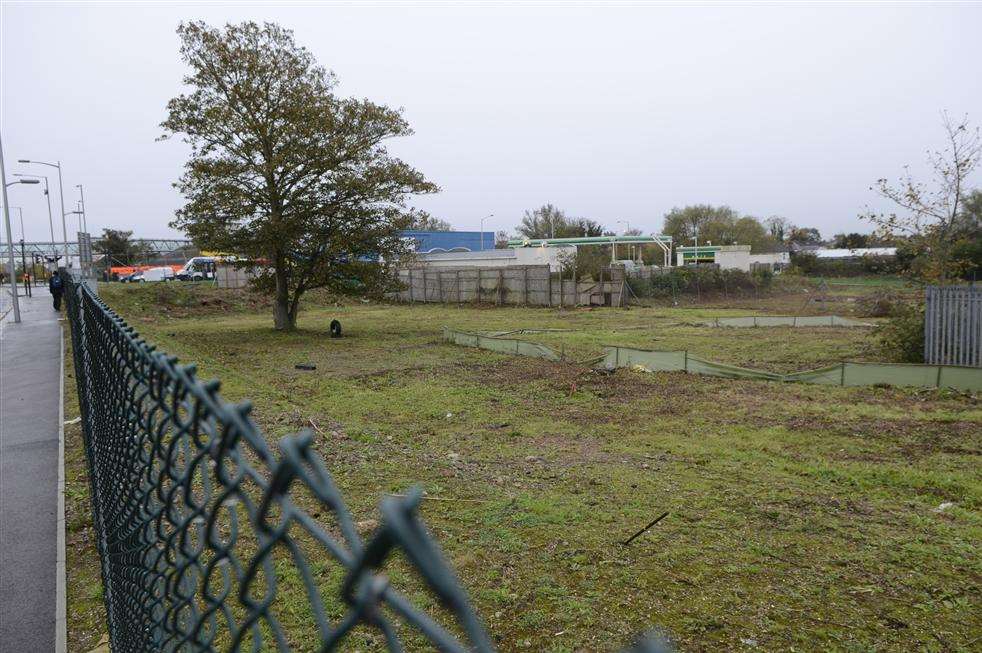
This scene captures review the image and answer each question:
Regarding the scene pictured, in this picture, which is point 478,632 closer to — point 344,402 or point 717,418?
point 717,418

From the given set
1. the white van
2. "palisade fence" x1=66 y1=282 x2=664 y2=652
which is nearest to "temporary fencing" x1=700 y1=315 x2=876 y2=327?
"palisade fence" x1=66 y1=282 x2=664 y2=652

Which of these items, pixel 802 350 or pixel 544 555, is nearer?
pixel 544 555

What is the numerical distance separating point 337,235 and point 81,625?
18.8 meters

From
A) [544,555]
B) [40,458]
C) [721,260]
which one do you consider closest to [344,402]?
[40,458]

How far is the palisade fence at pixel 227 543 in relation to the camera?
22.8 inches

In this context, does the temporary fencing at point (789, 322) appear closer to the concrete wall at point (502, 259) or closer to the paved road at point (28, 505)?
the paved road at point (28, 505)

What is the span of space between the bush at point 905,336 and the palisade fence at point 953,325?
57cm

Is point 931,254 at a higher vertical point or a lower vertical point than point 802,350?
higher

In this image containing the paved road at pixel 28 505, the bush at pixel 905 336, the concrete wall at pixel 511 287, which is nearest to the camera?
the paved road at pixel 28 505

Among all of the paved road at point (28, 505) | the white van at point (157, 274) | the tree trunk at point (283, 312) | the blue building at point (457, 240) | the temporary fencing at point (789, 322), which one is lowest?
the temporary fencing at point (789, 322)

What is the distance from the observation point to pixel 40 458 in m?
7.41

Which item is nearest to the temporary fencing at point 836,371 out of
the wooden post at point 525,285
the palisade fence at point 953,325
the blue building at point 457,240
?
the palisade fence at point 953,325

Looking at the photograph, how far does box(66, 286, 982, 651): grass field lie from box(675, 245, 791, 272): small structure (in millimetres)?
38197

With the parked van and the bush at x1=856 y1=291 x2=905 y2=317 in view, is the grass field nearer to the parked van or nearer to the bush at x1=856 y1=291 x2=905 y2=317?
the bush at x1=856 y1=291 x2=905 y2=317
